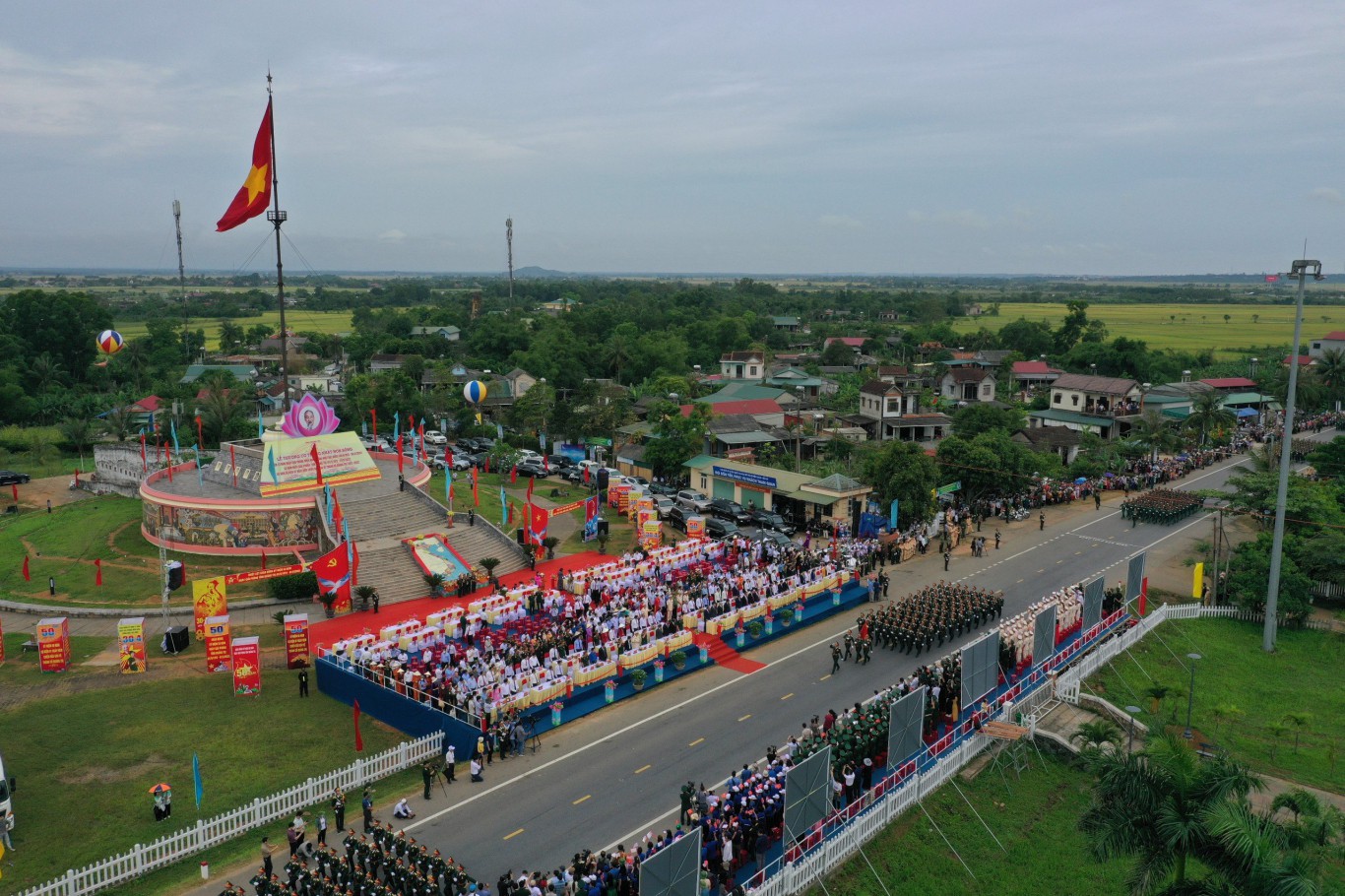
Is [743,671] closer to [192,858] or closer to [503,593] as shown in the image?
[503,593]

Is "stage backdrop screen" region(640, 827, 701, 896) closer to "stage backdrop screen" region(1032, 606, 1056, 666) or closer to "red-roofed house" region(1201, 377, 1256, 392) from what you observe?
"stage backdrop screen" region(1032, 606, 1056, 666)

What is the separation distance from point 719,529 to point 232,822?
978 inches

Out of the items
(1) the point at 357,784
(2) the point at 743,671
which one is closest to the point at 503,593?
(2) the point at 743,671

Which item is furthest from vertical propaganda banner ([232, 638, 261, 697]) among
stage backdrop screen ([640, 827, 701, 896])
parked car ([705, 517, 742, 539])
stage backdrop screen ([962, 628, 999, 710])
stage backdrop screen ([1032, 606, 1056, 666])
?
stage backdrop screen ([1032, 606, 1056, 666])

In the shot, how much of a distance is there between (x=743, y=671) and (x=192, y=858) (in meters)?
14.5

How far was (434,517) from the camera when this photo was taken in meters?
39.0

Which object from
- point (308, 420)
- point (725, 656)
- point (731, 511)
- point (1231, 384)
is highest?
point (308, 420)

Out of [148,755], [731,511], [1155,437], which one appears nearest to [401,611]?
[148,755]

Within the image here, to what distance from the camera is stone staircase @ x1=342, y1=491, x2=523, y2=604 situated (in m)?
33.0

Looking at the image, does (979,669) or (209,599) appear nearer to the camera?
(979,669)

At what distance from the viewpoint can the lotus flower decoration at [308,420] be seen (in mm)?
38531

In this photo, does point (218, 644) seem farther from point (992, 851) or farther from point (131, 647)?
point (992, 851)

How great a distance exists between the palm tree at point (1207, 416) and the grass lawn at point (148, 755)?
57.2 meters

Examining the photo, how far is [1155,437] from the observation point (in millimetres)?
56031
